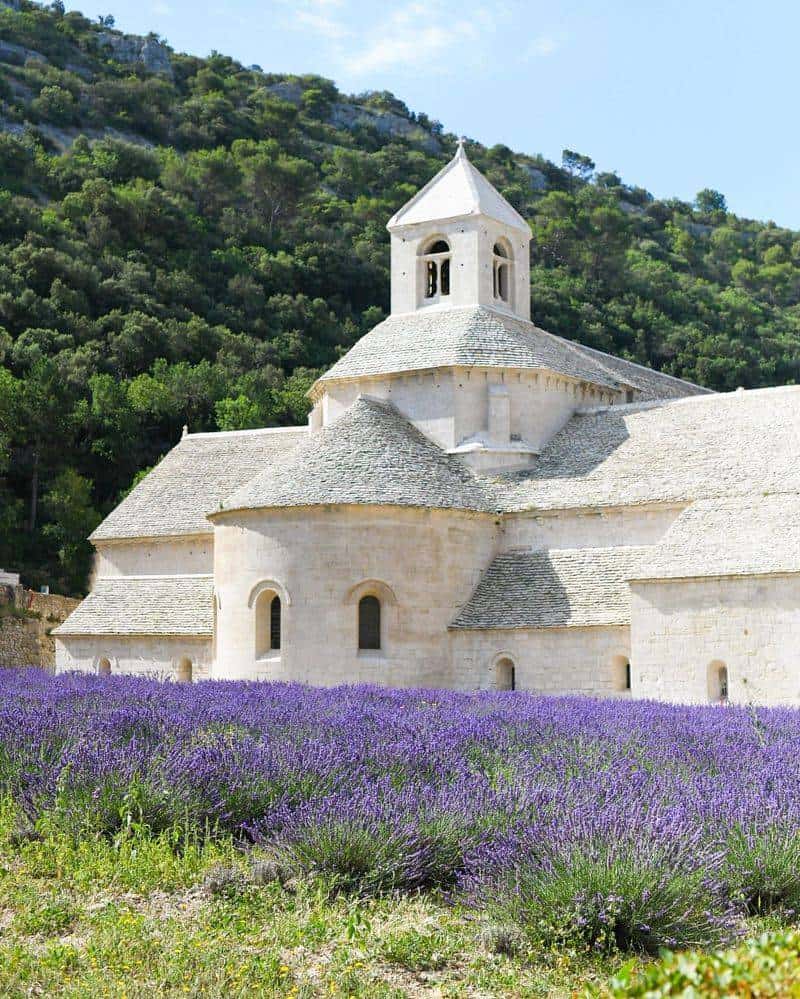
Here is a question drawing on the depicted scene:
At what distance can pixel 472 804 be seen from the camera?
9500mm

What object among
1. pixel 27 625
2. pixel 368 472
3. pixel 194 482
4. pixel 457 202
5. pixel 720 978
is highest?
pixel 457 202

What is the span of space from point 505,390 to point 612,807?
23.8 meters

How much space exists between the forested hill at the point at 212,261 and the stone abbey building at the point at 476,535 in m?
20.9

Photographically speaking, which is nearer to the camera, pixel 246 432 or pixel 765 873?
pixel 765 873

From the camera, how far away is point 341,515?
92.5 ft

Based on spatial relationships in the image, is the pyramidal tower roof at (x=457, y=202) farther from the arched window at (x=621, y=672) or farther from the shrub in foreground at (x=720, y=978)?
the shrub in foreground at (x=720, y=978)

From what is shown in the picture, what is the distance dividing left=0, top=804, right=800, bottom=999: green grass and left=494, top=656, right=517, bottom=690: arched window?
64.8 feet

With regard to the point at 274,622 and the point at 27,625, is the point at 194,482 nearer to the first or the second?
the point at 27,625

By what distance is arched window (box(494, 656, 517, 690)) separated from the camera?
28.6 metres

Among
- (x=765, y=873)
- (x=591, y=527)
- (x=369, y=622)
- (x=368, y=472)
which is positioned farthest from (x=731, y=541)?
(x=765, y=873)

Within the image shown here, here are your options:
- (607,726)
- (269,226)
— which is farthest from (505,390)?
(269,226)

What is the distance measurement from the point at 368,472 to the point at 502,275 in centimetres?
995

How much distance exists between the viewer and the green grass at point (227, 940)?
692cm

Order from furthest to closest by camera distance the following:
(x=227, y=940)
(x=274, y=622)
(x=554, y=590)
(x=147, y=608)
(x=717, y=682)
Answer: (x=147, y=608)
(x=274, y=622)
(x=554, y=590)
(x=717, y=682)
(x=227, y=940)
